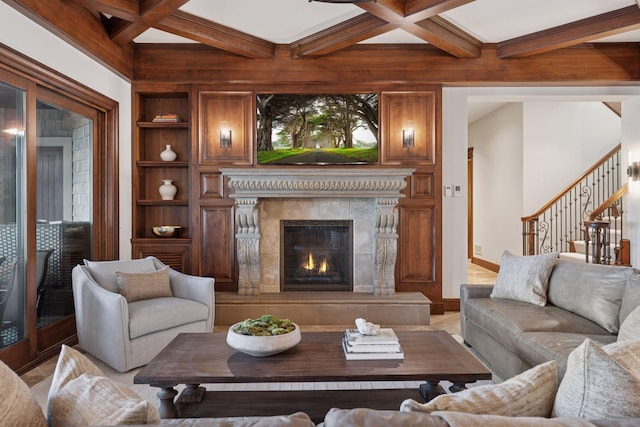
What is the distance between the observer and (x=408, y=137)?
15.3 ft

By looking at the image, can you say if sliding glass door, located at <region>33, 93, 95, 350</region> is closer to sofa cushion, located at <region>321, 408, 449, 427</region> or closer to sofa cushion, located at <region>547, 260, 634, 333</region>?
sofa cushion, located at <region>321, 408, 449, 427</region>

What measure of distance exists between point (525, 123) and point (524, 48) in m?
2.81

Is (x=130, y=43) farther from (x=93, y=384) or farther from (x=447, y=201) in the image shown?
(x=93, y=384)

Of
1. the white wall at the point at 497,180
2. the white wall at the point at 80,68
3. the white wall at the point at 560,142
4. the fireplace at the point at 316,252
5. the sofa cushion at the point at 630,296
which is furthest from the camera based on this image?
the white wall at the point at 497,180

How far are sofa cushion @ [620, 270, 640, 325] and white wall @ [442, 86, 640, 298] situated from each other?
226 centimetres

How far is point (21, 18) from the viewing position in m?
3.03

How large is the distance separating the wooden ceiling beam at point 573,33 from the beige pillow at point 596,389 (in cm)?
389

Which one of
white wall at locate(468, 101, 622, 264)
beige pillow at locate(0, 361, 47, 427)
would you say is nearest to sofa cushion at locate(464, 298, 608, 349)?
beige pillow at locate(0, 361, 47, 427)

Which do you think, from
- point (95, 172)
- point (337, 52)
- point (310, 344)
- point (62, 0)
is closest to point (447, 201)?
point (337, 52)

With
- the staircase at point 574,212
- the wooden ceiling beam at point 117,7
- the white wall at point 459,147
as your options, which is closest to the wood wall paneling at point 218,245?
the wooden ceiling beam at point 117,7

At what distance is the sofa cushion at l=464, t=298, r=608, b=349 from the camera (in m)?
2.57

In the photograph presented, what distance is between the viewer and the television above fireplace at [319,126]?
469 centimetres

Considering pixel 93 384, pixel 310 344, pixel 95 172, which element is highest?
pixel 95 172

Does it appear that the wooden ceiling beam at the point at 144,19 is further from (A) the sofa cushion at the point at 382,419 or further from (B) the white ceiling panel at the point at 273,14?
(A) the sofa cushion at the point at 382,419
